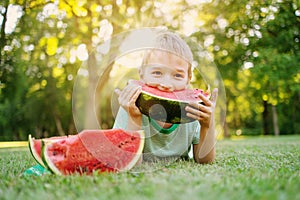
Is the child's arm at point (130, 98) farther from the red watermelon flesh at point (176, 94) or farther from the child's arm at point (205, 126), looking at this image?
the child's arm at point (205, 126)

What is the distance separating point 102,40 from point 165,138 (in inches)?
355

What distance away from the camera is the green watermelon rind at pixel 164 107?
2479mm

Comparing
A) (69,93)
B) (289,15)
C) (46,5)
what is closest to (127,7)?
(46,5)

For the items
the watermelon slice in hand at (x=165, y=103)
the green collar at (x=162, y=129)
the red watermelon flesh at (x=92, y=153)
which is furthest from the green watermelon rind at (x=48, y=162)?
the green collar at (x=162, y=129)

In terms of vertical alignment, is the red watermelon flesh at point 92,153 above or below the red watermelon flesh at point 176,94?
below

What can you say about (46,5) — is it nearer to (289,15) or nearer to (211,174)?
(289,15)

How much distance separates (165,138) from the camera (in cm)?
303

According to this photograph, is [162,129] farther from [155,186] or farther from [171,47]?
[155,186]

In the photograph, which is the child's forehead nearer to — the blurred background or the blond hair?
the blond hair

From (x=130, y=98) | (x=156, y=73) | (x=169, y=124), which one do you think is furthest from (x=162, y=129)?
(x=130, y=98)

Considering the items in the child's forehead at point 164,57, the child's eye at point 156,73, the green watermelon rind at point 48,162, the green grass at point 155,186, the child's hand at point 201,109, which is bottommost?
the green grass at point 155,186

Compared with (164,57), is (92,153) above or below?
below

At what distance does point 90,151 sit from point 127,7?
10.5 m

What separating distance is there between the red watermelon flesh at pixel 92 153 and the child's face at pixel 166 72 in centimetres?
43
